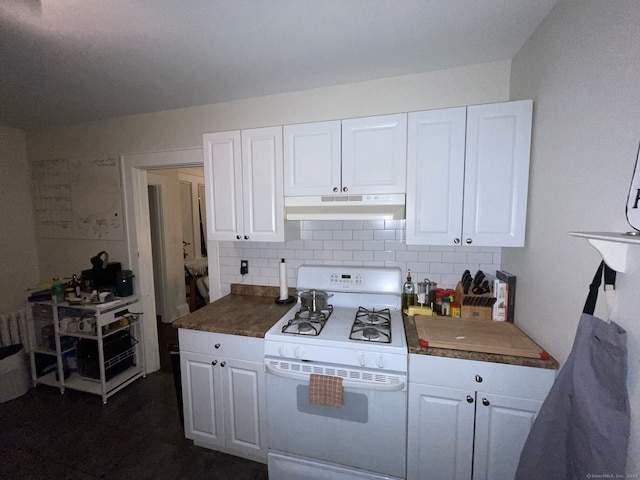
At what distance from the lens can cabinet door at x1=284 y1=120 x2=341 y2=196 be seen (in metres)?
1.72

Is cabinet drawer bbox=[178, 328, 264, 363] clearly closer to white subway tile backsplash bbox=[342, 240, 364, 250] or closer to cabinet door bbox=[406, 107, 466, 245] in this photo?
white subway tile backsplash bbox=[342, 240, 364, 250]

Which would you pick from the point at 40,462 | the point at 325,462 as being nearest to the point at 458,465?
the point at 325,462

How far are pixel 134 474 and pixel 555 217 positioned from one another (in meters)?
2.79

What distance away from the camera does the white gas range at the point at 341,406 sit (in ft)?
4.55

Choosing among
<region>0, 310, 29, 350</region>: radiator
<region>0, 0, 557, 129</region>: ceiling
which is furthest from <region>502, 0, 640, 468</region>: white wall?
<region>0, 310, 29, 350</region>: radiator

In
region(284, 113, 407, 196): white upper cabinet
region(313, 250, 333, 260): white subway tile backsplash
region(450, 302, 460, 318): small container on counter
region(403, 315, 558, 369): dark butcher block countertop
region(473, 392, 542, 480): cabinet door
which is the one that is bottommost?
region(473, 392, 542, 480): cabinet door

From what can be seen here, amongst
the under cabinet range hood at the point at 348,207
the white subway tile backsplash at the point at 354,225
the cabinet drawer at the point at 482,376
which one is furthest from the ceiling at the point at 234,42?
the cabinet drawer at the point at 482,376

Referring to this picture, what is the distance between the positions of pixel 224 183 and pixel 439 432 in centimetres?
200

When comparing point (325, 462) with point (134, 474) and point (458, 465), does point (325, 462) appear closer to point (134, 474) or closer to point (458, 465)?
point (458, 465)

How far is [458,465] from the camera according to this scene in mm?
1363

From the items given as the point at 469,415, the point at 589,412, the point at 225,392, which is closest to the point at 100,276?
the point at 225,392

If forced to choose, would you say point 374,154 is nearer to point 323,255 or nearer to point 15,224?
point 323,255

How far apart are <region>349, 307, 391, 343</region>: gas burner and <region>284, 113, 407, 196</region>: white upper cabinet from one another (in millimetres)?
796

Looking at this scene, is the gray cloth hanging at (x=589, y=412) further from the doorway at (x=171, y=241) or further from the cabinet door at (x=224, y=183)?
the doorway at (x=171, y=241)
